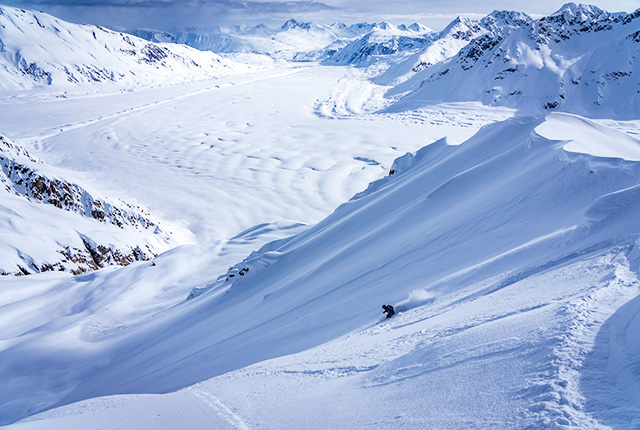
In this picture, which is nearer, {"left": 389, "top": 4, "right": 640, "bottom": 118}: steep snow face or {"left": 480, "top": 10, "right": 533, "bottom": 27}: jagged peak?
{"left": 389, "top": 4, "right": 640, "bottom": 118}: steep snow face

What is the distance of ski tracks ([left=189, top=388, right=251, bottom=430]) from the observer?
3534mm

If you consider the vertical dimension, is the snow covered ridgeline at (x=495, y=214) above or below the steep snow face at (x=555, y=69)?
below

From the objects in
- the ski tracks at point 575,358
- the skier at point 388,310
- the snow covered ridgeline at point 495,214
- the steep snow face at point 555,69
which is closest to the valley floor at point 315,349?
the ski tracks at point 575,358

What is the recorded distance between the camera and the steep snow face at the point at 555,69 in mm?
68375

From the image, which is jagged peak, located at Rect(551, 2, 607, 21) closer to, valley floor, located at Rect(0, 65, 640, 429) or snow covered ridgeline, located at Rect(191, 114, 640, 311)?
valley floor, located at Rect(0, 65, 640, 429)

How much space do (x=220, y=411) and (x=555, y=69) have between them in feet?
294

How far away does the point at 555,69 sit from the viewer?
75875mm

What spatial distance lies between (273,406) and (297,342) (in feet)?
9.06

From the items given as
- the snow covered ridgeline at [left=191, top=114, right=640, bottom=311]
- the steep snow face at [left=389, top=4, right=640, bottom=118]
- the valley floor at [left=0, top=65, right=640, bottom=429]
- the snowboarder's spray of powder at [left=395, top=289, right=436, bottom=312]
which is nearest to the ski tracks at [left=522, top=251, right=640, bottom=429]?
the valley floor at [left=0, top=65, right=640, bottom=429]

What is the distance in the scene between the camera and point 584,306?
126 inches

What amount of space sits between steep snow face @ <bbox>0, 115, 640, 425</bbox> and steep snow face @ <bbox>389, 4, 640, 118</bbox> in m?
68.9

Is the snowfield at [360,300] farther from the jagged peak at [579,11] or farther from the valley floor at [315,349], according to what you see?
the jagged peak at [579,11]

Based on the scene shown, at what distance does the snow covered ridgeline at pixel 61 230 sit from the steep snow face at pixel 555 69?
65.0m

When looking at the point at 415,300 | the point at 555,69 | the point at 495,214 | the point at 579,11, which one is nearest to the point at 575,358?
the point at 415,300
